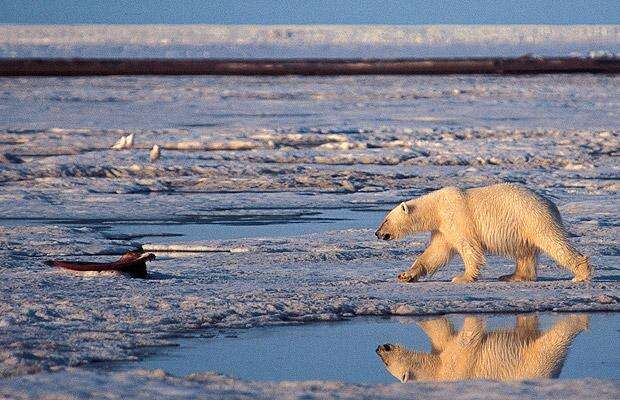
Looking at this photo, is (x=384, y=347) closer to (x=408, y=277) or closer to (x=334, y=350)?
(x=334, y=350)

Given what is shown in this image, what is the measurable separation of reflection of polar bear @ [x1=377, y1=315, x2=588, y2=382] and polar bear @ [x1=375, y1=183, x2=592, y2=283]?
0.99 metres

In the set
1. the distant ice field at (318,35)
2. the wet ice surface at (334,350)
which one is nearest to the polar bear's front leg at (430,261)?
the wet ice surface at (334,350)

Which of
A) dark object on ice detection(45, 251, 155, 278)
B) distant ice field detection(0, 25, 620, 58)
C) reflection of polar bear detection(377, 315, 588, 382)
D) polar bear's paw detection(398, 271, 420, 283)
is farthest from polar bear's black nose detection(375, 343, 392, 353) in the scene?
distant ice field detection(0, 25, 620, 58)

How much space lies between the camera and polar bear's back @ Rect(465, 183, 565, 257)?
748 centimetres

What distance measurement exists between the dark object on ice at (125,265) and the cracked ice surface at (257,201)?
7 centimetres

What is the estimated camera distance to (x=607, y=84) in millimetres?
39281

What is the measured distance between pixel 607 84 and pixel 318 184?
27.4 meters

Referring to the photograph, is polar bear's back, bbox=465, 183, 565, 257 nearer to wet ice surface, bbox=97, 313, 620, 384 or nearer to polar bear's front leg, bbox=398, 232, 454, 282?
polar bear's front leg, bbox=398, 232, 454, 282

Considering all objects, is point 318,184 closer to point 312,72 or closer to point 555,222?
point 555,222

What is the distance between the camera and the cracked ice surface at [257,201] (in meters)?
6.51

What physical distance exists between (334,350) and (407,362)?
1.32 feet

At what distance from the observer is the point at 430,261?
303 inches

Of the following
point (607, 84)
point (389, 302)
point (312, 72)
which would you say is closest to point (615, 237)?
point (389, 302)

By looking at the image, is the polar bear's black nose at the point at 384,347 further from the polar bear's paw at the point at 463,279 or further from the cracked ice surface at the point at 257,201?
the polar bear's paw at the point at 463,279
